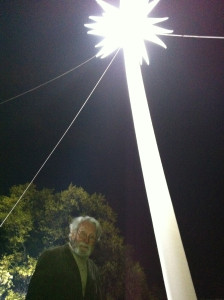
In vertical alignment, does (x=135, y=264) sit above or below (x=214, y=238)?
below

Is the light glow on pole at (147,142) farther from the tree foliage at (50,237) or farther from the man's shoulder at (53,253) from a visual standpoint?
the tree foliage at (50,237)

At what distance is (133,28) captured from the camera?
5.83 m

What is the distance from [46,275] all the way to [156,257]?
9723mm

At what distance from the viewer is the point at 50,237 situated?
29.5 ft

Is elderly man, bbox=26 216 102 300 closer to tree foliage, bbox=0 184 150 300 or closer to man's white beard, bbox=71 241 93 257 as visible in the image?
man's white beard, bbox=71 241 93 257

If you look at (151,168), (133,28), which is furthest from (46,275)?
(133,28)

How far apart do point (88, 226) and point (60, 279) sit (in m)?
0.68

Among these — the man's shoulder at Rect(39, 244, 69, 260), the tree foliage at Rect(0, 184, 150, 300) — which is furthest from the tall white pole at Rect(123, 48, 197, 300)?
the tree foliage at Rect(0, 184, 150, 300)

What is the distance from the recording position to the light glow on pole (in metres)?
3.51

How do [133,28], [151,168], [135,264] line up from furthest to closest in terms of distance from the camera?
[135,264] < [133,28] < [151,168]

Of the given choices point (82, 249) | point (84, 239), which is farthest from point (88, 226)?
point (82, 249)

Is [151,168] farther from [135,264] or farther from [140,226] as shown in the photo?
[140,226]

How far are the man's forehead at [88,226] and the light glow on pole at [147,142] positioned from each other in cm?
75

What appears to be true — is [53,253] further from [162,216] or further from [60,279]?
[162,216]
